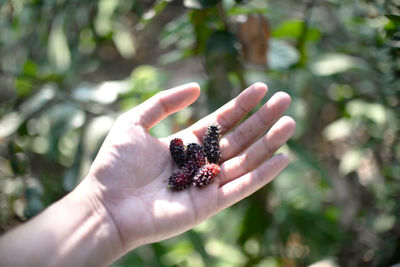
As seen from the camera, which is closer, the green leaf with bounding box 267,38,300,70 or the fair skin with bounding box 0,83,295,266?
the fair skin with bounding box 0,83,295,266

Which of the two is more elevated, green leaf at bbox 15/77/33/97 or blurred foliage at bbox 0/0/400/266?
green leaf at bbox 15/77/33/97

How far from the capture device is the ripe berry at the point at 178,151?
1.56m

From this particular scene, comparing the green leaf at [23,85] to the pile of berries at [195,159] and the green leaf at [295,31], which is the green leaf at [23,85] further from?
the green leaf at [295,31]

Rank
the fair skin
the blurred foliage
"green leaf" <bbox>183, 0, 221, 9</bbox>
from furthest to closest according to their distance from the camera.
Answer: the blurred foliage
"green leaf" <bbox>183, 0, 221, 9</bbox>
the fair skin

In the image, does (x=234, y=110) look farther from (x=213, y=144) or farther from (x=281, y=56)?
(x=281, y=56)

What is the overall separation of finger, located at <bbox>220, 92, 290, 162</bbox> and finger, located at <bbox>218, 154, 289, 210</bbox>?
0.20m

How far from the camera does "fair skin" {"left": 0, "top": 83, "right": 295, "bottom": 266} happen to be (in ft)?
4.18

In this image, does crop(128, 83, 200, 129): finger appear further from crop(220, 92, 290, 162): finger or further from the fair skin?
crop(220, 92, 290, 162): finger

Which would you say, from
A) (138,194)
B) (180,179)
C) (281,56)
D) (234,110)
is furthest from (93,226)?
(281,56)

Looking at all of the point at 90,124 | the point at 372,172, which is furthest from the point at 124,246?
the point at 372,172

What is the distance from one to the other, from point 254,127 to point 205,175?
30 centimetres

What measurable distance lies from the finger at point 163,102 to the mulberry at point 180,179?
24cm

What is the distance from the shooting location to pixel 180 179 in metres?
1.48

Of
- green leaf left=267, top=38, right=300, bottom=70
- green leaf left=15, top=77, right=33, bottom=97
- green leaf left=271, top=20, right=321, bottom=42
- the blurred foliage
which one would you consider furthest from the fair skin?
green leaf left=15, top=77, right=33, bottom=97
